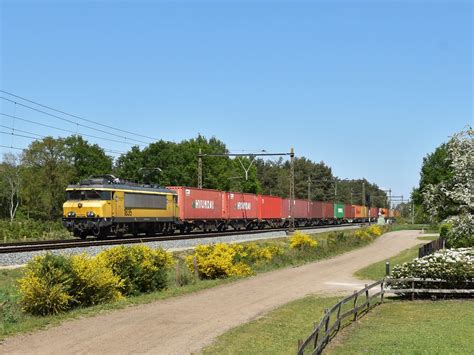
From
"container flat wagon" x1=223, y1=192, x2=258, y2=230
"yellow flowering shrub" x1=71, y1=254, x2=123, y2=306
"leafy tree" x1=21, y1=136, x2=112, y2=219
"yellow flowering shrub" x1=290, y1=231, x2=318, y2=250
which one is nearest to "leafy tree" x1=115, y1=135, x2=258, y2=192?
"leafy tree" x1=21, y1=136, x2=112, y2=219

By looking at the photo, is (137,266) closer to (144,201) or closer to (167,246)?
(167,246)

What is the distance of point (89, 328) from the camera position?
13883mm

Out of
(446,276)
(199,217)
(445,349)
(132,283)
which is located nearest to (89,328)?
(132,283)

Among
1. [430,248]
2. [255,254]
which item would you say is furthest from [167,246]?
[430,248]

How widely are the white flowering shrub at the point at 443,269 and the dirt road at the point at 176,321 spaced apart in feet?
8.56

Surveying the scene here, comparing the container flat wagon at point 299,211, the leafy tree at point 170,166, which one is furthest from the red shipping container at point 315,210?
the leafy tree at point 170,166

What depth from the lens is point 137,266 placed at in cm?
1945

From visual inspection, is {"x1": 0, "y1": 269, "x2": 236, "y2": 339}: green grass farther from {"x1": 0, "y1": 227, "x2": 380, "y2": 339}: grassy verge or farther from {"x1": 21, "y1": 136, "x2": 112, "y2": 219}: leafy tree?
{"x1": 21, "y1": 136, "x2": 112, "y2": 219}: leafy tree

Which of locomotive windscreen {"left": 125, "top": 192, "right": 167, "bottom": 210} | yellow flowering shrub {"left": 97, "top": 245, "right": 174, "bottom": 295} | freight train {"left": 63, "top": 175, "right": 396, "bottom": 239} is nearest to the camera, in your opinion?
yellow flowering shrub {"left": 97, "top": 245, "right": 174, "bottom": 295}

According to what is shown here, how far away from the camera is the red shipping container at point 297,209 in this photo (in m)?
69.6

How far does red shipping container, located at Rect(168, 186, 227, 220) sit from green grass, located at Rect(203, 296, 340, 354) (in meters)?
27.2

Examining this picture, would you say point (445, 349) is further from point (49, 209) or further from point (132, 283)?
point (49, 209)

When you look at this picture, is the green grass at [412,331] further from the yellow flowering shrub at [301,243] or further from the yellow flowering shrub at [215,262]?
the yellow flowering shrub at [301,243]

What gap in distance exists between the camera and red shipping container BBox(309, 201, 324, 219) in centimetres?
7756
